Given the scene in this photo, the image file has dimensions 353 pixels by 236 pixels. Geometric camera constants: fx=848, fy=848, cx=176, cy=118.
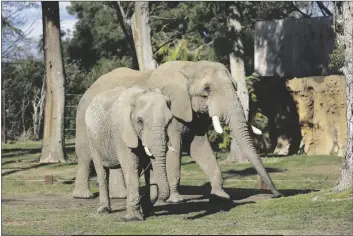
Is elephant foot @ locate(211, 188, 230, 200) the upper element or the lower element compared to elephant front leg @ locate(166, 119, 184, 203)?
lower

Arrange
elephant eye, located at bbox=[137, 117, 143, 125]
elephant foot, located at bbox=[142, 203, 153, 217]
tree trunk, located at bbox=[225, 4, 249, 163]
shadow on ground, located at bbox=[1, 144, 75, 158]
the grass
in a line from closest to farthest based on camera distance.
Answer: the grass → elephant eye, located at bbox=[137, 117, 143, 125] → elephant foot, located at bbox=[142, 203, 153, 217] → tree trunk, located at bbox=[225, 4, 249, 163] → shadow on ground, located at bbox=[1, 144, 75, 158]

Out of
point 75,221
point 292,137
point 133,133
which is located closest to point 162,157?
point 133,133

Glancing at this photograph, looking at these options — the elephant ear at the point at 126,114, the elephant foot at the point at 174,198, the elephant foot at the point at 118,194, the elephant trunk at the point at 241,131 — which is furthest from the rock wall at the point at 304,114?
the elephant ear at the point at 126,114

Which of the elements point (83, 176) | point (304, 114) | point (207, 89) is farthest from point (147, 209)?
point (304, 114)

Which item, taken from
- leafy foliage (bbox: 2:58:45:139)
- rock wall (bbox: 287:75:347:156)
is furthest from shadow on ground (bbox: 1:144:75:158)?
rock wall (bbox: 287:75:347:156)

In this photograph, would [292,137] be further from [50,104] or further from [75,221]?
[75,221]

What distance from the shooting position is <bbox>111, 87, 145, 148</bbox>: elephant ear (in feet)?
37.6

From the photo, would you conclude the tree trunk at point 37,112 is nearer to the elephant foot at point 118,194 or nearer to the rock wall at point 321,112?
the rock wall at point 321,112

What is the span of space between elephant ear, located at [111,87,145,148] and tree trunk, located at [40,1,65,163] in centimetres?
1392

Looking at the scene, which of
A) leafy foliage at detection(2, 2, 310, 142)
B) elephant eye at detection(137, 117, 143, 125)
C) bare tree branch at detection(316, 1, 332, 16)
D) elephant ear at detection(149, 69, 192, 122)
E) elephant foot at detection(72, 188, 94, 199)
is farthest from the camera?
bare tree branch at detection(316, 1, 332, 16)

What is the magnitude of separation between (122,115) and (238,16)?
15822mm

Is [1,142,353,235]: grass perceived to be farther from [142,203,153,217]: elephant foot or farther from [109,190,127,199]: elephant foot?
[109,190,127,199]: elephant foot

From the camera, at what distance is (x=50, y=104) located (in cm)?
2577

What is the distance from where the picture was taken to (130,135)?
11453mm
